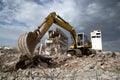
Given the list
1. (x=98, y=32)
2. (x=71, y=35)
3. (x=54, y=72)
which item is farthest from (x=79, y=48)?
(x=98, y=32)

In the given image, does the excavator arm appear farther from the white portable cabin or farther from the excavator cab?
the white portable cabin

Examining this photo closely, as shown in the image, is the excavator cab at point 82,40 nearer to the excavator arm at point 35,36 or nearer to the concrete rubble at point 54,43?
the excavator arm at point 35,36

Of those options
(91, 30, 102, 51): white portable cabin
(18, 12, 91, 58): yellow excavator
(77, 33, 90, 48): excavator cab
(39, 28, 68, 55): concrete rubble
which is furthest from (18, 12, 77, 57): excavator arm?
(91, 30, 102, 51): white portable cabin

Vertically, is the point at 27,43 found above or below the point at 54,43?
below

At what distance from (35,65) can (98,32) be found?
15.8 metres

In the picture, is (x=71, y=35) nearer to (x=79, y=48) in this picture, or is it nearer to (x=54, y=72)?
(x=79, y=48)

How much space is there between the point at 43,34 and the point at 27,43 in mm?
1890

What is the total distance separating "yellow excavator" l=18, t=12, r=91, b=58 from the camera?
12.9 m

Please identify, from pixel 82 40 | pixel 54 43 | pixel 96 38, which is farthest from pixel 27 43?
pixel 96 38

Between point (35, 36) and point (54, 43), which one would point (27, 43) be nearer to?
point (35, 36)

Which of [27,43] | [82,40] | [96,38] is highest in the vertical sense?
[96,38]

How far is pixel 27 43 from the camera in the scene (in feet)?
42.3

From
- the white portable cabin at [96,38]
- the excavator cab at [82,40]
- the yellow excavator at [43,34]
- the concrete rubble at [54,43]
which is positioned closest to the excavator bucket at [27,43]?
the yellow excavator at [43,34]

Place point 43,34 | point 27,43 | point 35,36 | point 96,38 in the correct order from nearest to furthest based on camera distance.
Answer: point 27,43 < point 35,36 < point 43,34 < point 96,38
